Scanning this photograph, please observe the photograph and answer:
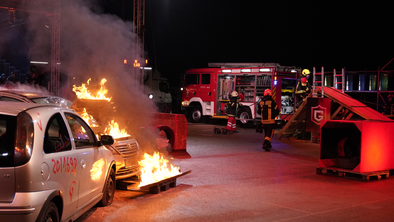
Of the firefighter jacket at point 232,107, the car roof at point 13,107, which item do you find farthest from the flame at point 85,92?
the firefighter jacket at point 232,107

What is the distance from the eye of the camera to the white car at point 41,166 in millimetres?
3311

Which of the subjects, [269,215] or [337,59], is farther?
[337,59]

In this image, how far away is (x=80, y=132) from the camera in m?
5.32

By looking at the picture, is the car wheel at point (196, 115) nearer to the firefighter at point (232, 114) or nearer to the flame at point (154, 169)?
the firefighter at point (232, 114)

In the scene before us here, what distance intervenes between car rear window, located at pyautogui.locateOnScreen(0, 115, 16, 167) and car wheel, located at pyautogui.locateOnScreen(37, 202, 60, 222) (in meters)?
0.54

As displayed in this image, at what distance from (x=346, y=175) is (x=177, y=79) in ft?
101

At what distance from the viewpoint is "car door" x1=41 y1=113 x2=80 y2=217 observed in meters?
3.68

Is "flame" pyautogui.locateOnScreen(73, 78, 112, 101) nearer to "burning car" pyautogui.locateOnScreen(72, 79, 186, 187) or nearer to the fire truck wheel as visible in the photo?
"burning car" pyautogui.locateOnScreen(72, 79, 186, 187)

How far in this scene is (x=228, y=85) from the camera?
21016mm

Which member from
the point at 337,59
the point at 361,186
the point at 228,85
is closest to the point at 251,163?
the point at 361,186

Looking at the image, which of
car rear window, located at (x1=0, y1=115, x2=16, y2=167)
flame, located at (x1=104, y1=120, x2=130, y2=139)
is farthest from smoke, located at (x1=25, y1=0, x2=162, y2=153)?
car rear window, located at (x1=0, y1=115, x2=16, y2=167)

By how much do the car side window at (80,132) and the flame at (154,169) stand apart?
4.64ft

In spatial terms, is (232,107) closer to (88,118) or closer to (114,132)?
(88,118)

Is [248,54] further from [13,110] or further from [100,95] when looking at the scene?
[13,110]
